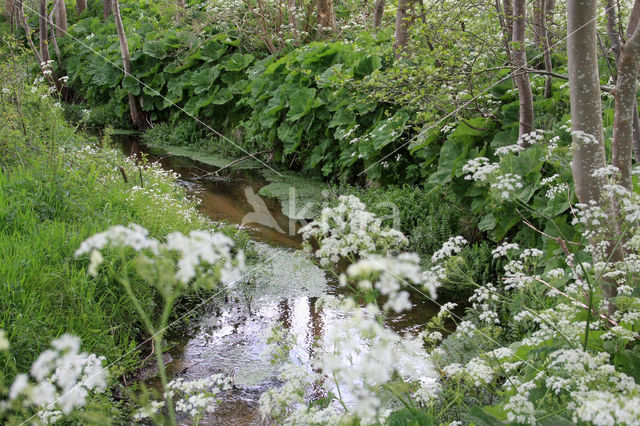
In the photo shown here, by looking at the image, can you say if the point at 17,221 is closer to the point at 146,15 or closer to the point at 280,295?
the point at 280,295

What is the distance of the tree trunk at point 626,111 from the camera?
236 cm

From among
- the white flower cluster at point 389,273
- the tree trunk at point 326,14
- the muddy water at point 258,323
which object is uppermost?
the tree trunk at point 326,14

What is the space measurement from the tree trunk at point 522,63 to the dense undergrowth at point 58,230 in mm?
2439

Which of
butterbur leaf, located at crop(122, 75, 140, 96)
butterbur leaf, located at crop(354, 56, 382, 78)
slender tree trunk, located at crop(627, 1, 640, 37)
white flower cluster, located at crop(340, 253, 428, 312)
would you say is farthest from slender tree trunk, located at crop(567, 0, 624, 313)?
butterbur leaf, located at crop(122, 75, 140, 96)

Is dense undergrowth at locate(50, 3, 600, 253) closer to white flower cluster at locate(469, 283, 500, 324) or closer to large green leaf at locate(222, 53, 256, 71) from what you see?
large green leaf at locate(222, 53, 256, 71)

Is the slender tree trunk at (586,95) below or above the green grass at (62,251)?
above

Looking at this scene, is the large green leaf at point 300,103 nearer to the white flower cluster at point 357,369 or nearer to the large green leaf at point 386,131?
the large green leaf at point 386,131

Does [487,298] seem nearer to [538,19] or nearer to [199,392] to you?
[199,392]

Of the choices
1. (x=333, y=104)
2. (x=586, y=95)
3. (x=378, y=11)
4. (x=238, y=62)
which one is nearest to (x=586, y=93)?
(x=586, y=95)

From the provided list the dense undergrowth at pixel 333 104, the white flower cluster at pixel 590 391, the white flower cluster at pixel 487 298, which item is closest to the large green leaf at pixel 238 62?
the dense undergrowth at pixel 333 104

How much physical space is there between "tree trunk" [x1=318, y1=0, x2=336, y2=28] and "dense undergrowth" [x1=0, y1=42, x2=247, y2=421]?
4.87 meters

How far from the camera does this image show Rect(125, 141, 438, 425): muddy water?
3.17m

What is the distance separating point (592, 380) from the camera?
1.56 meters

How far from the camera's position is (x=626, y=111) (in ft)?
7.75
